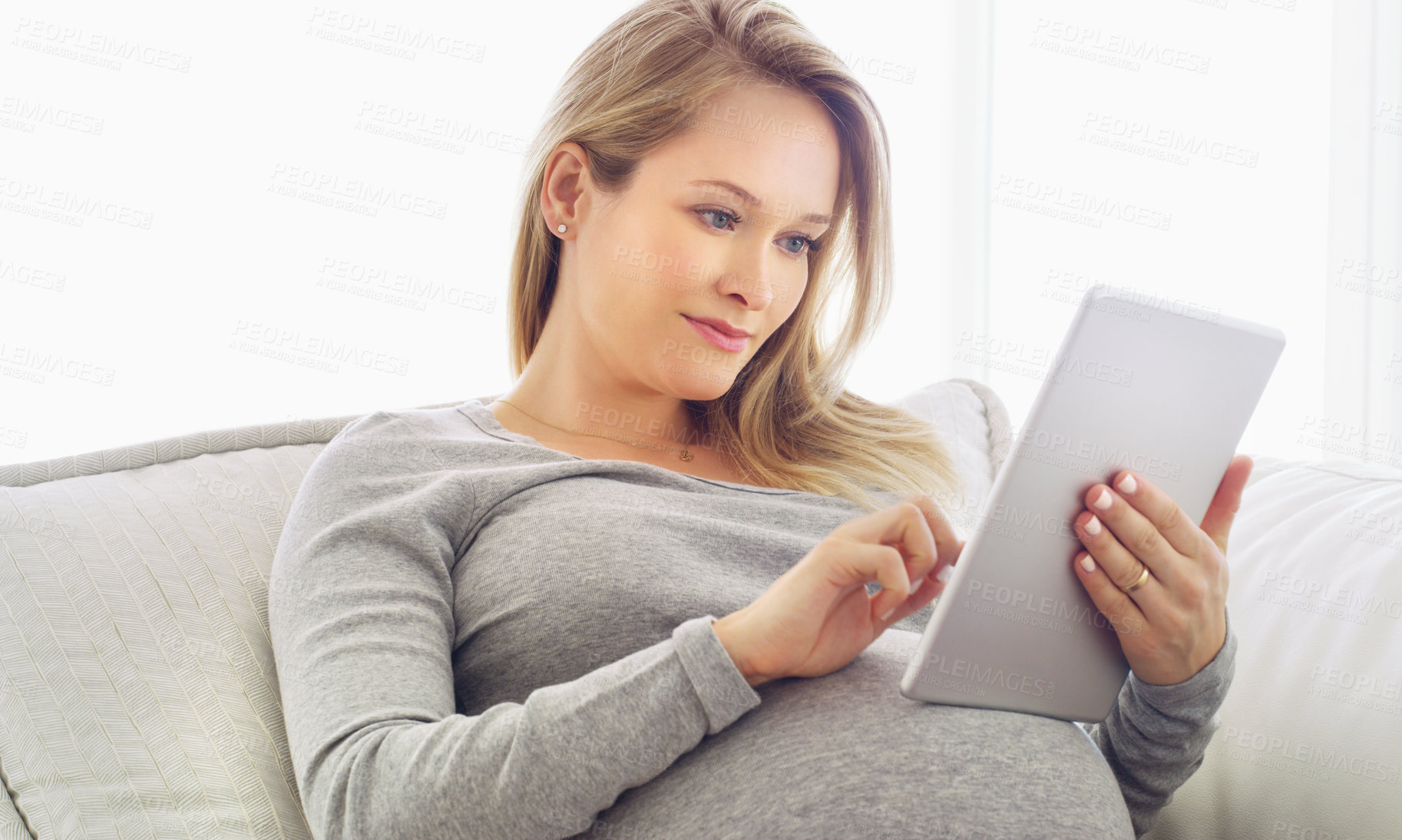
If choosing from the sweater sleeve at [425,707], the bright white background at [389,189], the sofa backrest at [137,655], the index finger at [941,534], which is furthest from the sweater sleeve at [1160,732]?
the bright white background at [389,189]

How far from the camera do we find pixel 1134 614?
0.77 meters

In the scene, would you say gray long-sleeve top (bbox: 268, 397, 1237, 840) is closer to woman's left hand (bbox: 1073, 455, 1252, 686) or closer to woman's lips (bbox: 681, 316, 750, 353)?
woman's left hand (bbox: 1073, 455, 1252, 686)

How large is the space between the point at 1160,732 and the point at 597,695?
0.52 metres

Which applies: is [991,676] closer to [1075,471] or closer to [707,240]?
[1075,471]

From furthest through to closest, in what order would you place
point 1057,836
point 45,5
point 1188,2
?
1. point 1188,2
2. point 45,5
3. point 1057,836

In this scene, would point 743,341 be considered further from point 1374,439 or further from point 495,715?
point 1374,439

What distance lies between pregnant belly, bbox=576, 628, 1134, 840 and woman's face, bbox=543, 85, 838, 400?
0.48m

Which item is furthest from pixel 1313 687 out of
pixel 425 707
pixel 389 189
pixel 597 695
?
pixel 389 189

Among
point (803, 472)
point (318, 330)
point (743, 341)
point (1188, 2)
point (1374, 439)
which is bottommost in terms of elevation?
point (318, 330)

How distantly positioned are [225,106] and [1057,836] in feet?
7.05

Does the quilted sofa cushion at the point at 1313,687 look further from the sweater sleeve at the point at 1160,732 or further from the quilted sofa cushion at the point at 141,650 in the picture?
the quilted sofa cushion at the point at 141,650

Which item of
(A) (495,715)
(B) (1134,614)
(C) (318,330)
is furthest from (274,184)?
(B) (1134,614)

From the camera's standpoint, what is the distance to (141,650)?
0.86 m

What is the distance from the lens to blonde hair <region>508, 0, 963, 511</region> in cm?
114
